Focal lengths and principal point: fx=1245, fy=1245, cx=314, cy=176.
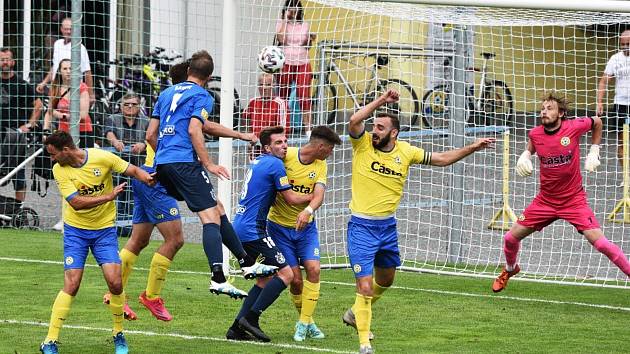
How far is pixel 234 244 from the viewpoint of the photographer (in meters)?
10.5

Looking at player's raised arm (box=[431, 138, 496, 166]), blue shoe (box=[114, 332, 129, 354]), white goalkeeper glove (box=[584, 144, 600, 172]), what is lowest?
blue shoe (box=[114, 332, 129, 354])

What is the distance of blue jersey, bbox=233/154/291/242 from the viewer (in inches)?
417

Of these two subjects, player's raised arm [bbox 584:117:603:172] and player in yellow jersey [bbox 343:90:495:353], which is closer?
player in yellow jersey [bbox 343:90:495:353]

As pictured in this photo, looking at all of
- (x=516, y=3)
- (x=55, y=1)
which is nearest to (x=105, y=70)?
(x=55, y=1)

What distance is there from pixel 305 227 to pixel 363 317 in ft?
3.74

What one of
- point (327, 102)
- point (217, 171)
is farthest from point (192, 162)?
point (327, 102)

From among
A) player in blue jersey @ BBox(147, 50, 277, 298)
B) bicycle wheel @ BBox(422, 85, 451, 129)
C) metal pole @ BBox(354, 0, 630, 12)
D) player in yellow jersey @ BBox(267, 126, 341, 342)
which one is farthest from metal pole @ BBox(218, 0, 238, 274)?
bicycle wheel @ BBox(422, 85, 451, 129)

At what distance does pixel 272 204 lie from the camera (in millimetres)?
10797

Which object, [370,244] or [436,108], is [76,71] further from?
[370,244]

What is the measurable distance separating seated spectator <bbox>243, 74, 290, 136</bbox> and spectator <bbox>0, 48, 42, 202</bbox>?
13.9 feet

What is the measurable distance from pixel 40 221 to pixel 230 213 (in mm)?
4695

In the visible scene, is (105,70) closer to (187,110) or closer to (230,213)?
(230,213)

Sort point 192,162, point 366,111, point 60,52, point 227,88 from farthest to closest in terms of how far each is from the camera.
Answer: point 60,52
point 227,88
point 192,162
point 366,111

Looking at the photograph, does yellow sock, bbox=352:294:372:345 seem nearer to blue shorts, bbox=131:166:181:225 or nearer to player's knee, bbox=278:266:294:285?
player's knee, bbox=278:266:294:285
